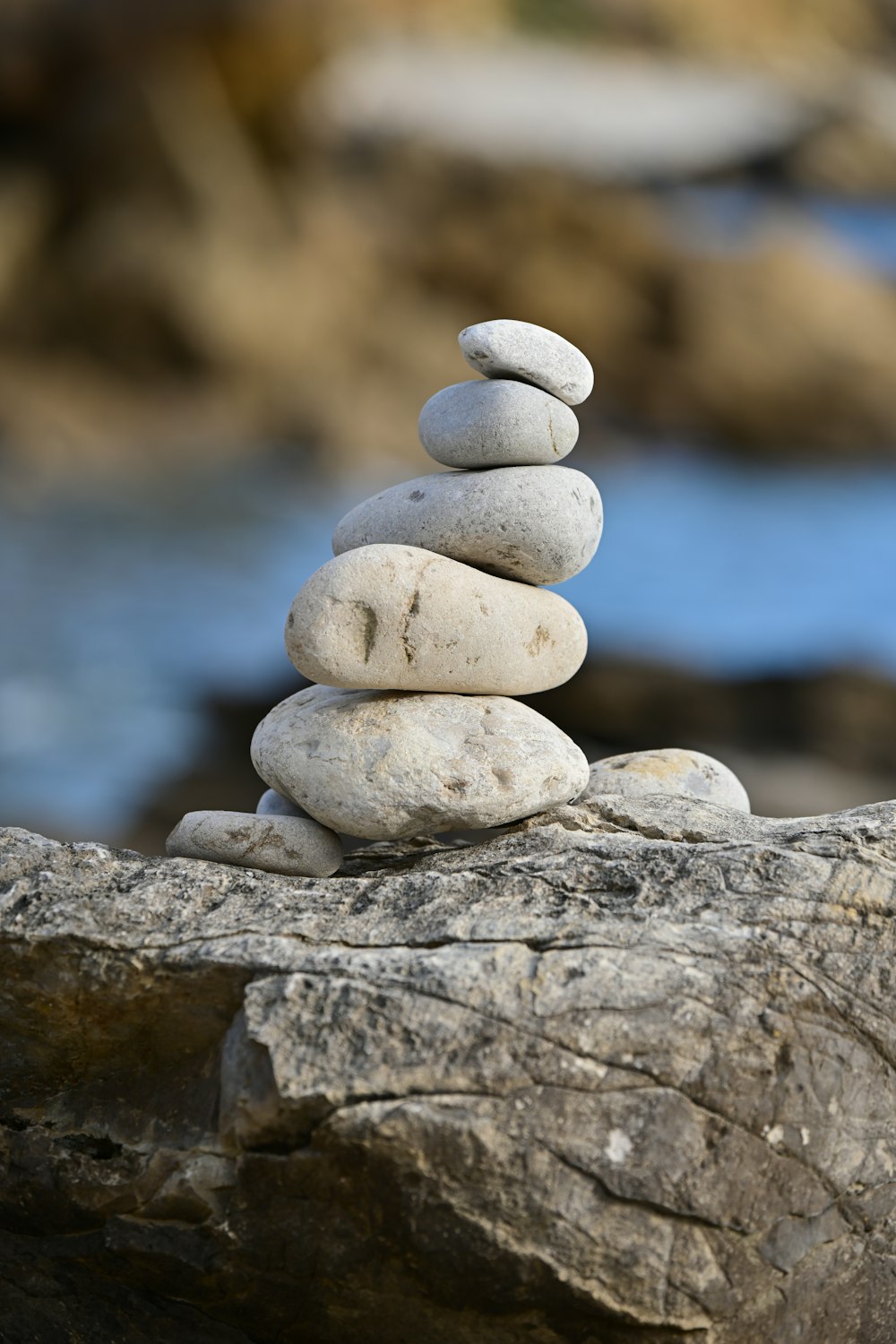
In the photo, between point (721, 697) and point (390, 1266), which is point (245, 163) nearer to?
point (721, 697)

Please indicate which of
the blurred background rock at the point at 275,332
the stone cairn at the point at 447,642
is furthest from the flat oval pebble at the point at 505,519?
the blurred background rock at the point at 275,332

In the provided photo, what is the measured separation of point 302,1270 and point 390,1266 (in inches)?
8.2

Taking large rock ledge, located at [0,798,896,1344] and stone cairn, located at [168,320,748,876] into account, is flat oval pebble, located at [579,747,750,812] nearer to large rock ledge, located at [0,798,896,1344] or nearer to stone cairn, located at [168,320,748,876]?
stone cairn, located at [168,320,748,876]

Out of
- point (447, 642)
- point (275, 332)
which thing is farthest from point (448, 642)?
point (275, 332)

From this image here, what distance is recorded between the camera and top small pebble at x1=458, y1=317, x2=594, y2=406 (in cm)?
365

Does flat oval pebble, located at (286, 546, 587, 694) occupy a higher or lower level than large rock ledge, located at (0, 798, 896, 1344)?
higher

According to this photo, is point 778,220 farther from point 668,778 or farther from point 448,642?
point 448,642

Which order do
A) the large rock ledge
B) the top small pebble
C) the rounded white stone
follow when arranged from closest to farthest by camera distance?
the large rock ledge, the top small pebble, the rounded white stone

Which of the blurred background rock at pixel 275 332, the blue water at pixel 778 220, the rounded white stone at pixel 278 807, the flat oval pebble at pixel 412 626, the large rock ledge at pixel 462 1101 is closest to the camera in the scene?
the large rock ledge at pixel 462 1101

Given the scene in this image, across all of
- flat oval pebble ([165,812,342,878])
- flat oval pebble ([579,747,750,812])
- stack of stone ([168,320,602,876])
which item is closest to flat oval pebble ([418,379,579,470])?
stack of stone ([168,320,602,876])

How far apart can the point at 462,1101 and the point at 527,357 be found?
1.90m

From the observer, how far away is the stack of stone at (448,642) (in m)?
3.53

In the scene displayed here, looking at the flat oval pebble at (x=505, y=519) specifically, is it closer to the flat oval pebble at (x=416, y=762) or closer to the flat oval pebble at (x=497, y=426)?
the flat oval pebble at (x=497, y=426)

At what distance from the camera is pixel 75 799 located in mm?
10289
